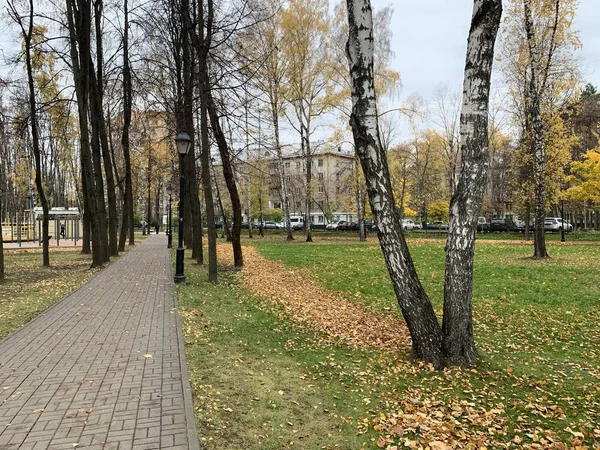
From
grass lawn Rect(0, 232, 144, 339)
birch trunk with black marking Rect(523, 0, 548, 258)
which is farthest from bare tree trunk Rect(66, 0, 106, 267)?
birch trunk with black marking Rect(523, 0, 548, 258)

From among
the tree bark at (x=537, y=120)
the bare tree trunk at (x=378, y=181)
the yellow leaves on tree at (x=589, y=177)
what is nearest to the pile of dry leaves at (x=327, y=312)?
the bare tree trunk at (x=378, y=181)

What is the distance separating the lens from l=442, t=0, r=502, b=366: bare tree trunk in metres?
4.76

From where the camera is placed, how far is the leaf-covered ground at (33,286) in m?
7.91

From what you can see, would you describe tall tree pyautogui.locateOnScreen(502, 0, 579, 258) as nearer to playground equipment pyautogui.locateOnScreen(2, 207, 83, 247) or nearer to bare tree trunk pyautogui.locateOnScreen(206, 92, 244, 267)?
bare tree trunk pyautogui.locateOnScreen(206, 92, 244, 267)

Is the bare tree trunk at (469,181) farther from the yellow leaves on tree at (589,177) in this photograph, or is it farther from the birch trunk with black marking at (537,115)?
the yellow leaves on tree at (589,177)

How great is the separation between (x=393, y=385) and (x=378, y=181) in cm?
227

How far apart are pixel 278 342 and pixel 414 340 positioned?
2.03m

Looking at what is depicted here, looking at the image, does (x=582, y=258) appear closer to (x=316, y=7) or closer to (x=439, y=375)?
(x=439, y=375)

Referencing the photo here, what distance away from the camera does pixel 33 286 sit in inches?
444

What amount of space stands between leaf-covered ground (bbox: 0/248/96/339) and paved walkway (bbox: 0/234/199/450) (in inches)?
16.6

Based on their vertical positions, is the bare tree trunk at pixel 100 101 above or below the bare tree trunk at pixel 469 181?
above

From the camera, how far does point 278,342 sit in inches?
249

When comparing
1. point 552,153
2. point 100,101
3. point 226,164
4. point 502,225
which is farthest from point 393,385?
point 502,225

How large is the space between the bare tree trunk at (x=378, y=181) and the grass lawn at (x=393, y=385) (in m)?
0.49
